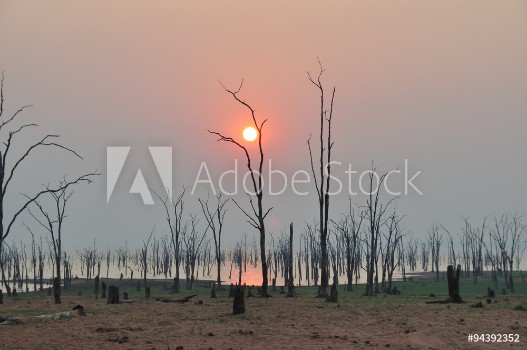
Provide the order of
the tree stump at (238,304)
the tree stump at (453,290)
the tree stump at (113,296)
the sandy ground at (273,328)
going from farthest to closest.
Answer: the tree stump at (113,296), the tree stump at (453,290), the tree stump at (238,304), the sandy ground at (273,328)

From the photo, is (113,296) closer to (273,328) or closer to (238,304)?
(238,304)

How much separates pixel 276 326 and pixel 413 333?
4175mm

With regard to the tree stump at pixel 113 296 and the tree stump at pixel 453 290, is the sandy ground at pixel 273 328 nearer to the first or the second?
the tree stump at pixel 453 290

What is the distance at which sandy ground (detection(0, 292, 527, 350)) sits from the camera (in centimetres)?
1280

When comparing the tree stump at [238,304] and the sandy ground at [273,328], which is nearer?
the sandy ground at [273,328]

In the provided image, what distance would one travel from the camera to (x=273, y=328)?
1544 cm

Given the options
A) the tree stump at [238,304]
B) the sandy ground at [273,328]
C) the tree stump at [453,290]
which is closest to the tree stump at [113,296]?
the sandy ground at [273,328]

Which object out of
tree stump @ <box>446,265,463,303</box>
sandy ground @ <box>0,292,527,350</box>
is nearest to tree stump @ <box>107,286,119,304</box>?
sandy ground @ <box>0,292,527,350</box>

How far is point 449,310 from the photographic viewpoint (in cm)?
1950

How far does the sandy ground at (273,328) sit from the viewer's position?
12805mm

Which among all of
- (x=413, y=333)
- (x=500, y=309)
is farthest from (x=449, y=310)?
(x=413, y=333)

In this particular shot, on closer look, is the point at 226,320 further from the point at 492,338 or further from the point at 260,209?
the point at 260,209

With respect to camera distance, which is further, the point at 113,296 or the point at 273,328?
the point at 113,296

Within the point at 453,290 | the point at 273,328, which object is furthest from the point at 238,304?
the point at 453,290
